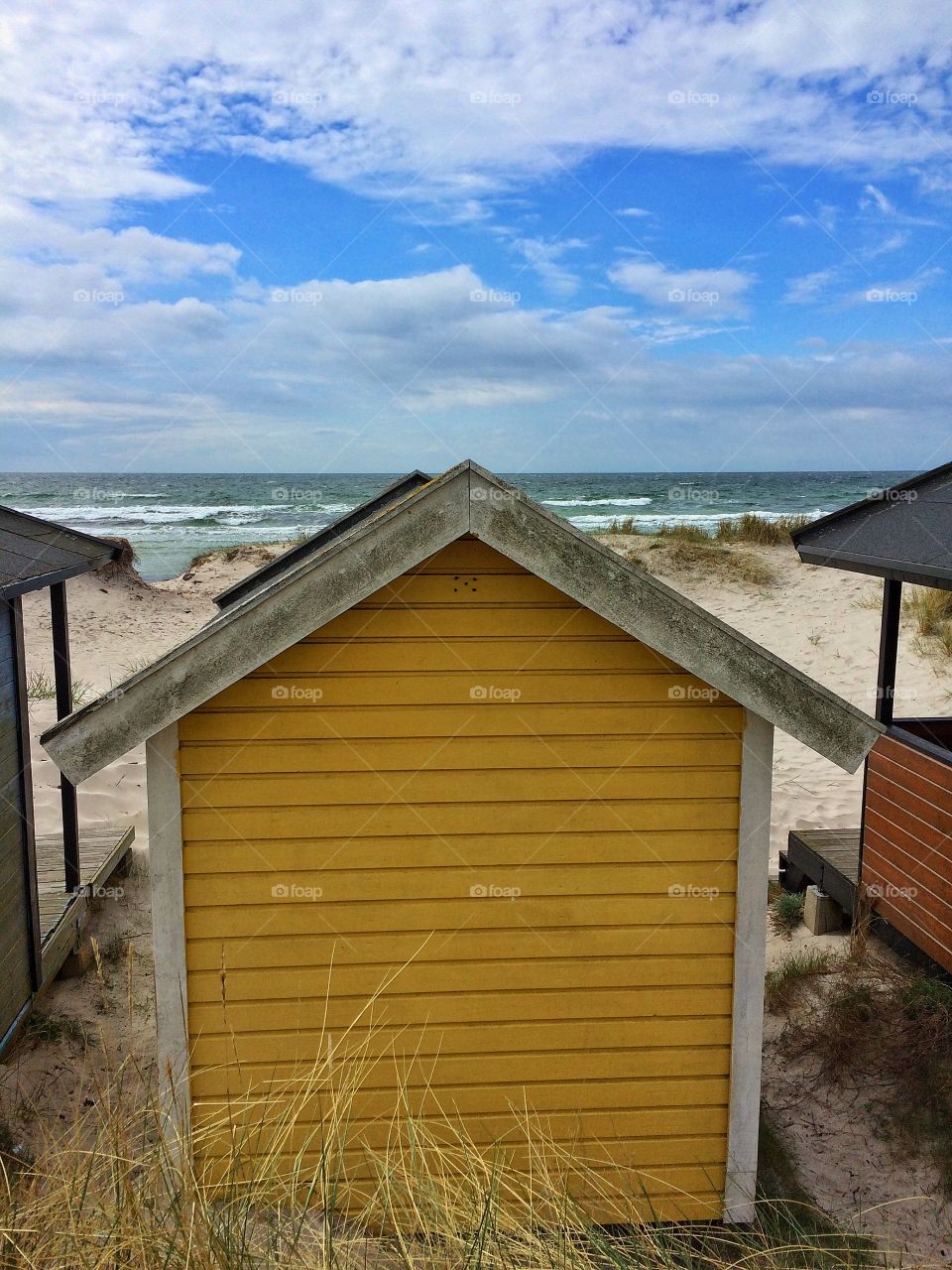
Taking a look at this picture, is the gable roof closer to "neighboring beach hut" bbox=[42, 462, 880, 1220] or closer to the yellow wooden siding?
"neighboring beach hut" bbox=[42, 462, 880, 1220]

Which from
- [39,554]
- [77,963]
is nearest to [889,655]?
[39,554]

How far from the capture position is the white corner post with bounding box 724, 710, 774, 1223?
13.3 ft

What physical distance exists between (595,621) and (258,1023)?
91.3 inches

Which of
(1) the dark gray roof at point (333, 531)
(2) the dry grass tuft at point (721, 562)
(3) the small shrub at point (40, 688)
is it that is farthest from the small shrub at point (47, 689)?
(2) the dry grass tuft at point (721, 562)

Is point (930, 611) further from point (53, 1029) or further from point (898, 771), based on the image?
point (53, 1029)

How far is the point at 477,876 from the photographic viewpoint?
4094mm

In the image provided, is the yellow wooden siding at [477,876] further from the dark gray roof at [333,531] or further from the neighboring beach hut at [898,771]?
the dark gray roof at [333,531]

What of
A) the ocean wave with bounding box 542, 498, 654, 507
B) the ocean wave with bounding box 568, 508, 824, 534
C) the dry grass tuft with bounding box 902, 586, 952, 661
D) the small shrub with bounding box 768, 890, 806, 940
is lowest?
the small shrub with bounding box 768, 890, 806, 940

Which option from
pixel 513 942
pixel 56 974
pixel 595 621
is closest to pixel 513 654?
pixel 595 621

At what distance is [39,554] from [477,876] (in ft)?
12.6

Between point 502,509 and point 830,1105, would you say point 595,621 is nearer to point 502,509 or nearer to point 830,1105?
point 502,509

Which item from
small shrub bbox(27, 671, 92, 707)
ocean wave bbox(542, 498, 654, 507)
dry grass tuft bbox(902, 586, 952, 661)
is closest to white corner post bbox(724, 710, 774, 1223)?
small shrub bbox(27, 671, 92, 707)

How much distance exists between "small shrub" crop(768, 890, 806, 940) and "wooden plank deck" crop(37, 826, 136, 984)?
565cm

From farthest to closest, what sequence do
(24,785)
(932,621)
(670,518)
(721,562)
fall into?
(670,518) < (721,562) < (932,621) < (24,785)
